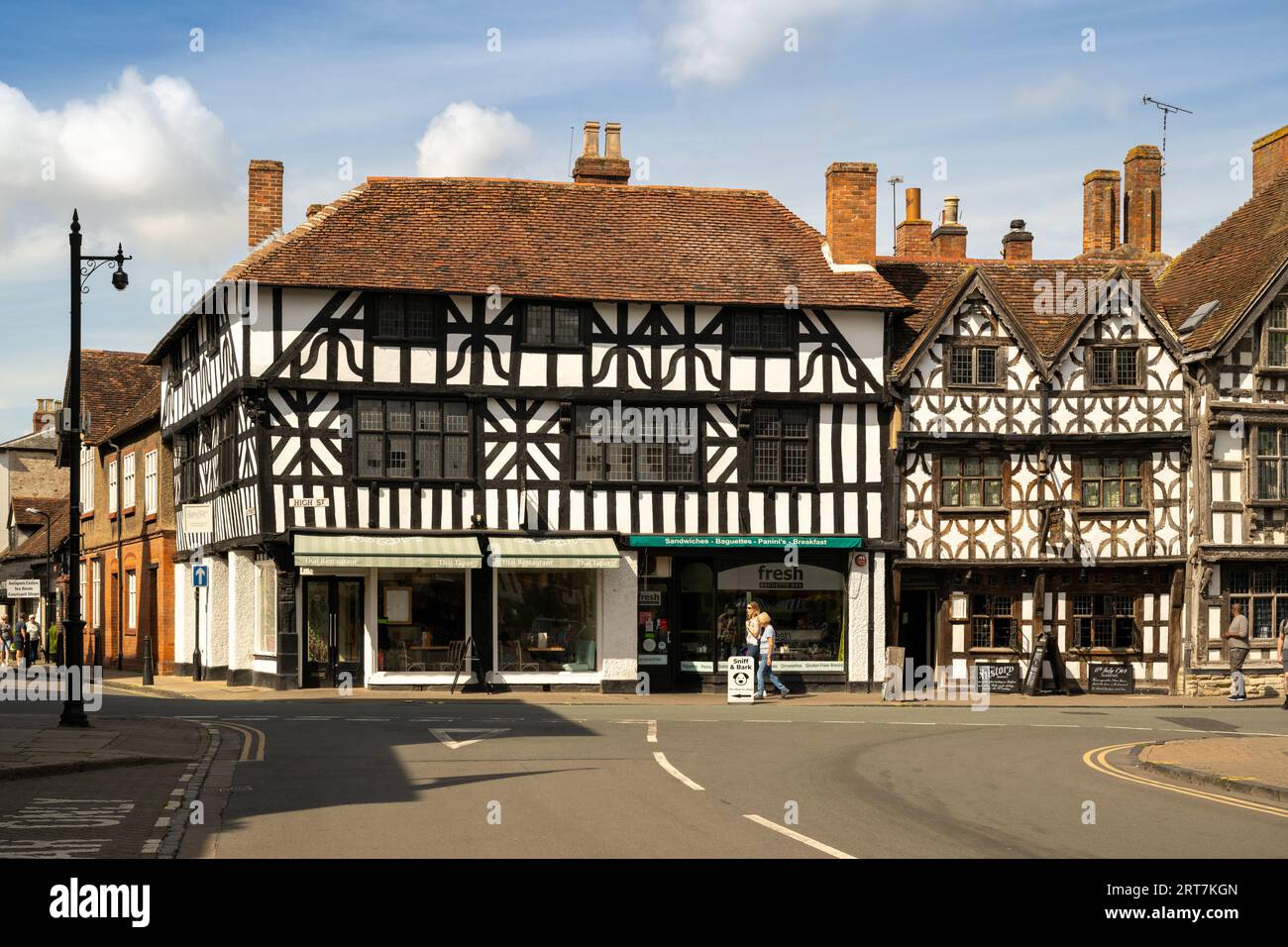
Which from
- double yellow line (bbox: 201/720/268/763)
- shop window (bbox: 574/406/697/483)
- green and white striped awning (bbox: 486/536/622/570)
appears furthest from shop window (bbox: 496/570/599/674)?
double yellow line (bbox: 201/720/268/763)

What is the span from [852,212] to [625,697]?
12203 mm

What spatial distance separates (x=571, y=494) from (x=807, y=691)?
263 inches

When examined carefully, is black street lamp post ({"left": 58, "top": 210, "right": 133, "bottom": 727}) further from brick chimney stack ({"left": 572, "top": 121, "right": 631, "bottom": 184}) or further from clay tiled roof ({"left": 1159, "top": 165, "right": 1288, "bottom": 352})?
clay tiled roof ({"left": 1159, "top": 165, "right": 1288, "bottom": 352})

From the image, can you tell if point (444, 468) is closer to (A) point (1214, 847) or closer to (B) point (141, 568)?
(B) point (141, 568)

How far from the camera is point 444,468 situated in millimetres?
32438

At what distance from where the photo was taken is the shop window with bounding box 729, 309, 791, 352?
33.6 m

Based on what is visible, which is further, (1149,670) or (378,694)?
(1149,670)

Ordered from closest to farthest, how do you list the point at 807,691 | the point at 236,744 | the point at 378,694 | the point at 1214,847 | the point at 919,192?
the point at 1214,847, the point at 236,744, the point at 378,694, the point at 807,691, the point at 919,192

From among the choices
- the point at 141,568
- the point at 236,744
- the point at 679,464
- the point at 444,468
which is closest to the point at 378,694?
the point at 444,468

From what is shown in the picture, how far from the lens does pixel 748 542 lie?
33.1 meters

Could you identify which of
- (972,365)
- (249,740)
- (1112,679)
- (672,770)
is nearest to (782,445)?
(972,365)

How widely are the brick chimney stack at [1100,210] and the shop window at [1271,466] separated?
7288mm

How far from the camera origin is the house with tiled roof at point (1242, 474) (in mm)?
33688

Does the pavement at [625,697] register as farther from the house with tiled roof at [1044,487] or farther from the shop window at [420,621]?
the house with tiled roof at [1044,487]
